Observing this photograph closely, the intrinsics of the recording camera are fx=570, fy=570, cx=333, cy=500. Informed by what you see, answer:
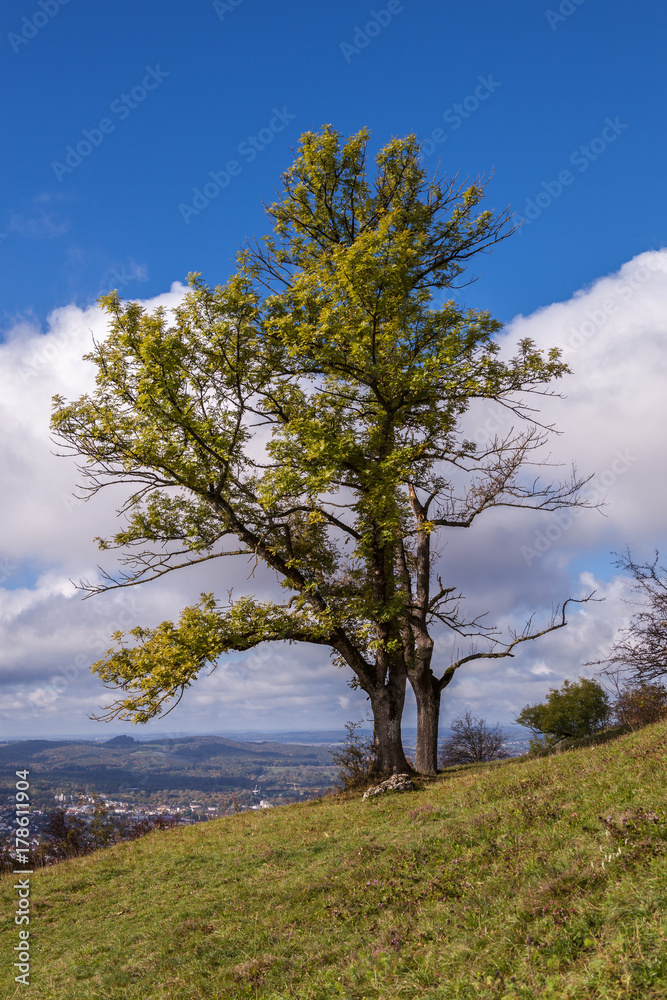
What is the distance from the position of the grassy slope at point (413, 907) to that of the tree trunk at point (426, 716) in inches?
348

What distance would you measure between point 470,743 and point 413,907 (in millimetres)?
39311

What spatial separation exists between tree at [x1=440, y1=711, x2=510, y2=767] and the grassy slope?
3138 cm

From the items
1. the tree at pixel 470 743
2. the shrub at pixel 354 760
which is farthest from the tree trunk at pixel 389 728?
the tree at pixel 470 743

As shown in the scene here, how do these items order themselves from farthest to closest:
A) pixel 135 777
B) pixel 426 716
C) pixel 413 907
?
pixel 135 777 → pixel 426 716 → pixel 413 907

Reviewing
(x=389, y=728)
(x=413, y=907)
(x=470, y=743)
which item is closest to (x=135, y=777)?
(x=470, y=743)

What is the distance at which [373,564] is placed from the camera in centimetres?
2017

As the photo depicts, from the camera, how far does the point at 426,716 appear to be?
75.9ft

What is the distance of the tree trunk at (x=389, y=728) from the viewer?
19406mm

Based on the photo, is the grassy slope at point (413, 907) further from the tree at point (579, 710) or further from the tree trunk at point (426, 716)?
the tree at point (579, 710)

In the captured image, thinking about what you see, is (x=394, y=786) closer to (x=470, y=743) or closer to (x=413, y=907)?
(x=413, y=907)

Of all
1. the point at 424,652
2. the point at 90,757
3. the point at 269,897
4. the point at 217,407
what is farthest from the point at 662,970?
the point at 90,757

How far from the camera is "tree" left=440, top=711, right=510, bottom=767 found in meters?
42.4

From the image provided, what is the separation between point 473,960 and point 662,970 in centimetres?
177

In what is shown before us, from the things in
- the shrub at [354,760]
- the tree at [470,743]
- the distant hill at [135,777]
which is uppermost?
the shrub at [354,760]
